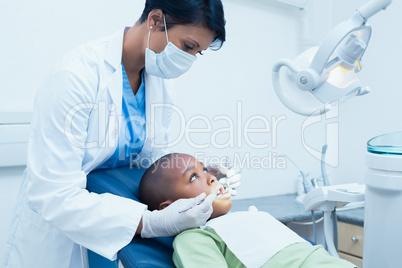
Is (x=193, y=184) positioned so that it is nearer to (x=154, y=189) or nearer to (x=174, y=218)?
(x=154, y=189)

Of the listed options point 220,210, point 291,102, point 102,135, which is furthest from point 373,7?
point 102,135

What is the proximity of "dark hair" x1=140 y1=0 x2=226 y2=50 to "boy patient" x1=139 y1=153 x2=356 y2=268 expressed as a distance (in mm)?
476

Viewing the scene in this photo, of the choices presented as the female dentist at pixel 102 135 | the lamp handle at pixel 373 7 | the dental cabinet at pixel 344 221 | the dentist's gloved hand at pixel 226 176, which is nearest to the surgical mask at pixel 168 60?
the female dentist at pixel 102 135

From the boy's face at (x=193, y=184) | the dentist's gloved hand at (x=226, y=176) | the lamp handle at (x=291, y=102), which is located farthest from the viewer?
the dentist's gloved hand at (x=226, y=176)

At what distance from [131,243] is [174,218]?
14cm

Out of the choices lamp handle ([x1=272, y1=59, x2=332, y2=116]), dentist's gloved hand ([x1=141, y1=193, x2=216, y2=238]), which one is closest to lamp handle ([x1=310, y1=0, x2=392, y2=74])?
lamp handle ([x1=272, y1=59, x2=332, y2=116])

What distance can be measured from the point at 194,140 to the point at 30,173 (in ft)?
4.30

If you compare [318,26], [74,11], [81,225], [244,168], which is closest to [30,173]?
[81,225]

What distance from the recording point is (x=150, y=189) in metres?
1.22

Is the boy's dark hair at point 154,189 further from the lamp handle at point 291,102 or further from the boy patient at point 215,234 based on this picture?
the lamp handle at point 291,102

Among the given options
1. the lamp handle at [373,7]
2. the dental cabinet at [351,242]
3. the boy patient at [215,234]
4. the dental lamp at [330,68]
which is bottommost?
the dental cabinet at [351,242]

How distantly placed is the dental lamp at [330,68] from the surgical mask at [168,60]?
325 millimetres

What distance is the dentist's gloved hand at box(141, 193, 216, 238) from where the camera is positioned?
1008 mm

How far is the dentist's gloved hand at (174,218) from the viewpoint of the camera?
1008 millimetres
